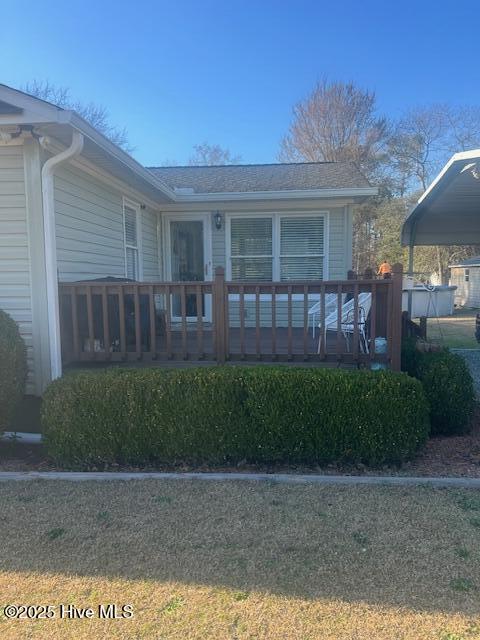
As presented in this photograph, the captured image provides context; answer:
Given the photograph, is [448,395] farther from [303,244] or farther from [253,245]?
[253,245]

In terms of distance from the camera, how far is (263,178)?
29.3 feet

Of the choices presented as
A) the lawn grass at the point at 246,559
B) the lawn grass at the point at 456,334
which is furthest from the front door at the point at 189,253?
the lawn grass at the point at 246,559

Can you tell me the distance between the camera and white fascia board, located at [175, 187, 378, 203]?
7.44 metres

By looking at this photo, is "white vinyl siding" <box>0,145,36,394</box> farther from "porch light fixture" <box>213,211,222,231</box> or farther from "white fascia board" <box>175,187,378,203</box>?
"porch light fixture" <box>213,211,222,231</box>

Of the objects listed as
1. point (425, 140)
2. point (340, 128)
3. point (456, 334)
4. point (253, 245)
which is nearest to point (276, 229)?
point (253, 245)

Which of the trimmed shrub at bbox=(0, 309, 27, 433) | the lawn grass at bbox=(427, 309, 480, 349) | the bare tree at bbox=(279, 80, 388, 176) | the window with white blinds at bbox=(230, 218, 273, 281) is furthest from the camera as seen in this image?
the bare tree at bbox=(279, 80, 388, 176)

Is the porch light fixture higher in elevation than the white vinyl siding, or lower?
higher

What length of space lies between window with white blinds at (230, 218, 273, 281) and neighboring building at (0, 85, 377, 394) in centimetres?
2

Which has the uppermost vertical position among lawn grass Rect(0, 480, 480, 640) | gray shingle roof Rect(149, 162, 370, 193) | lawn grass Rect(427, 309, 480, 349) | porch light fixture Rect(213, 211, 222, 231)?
gray shingle roof Rect(149, 162, 370, 193)

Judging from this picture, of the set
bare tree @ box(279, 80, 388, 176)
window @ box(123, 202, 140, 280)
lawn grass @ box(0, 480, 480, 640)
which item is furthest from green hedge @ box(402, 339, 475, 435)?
bare tree @ box(279, 80, 388, 176)

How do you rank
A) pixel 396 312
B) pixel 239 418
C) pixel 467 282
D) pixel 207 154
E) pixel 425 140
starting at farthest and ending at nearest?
pixel 207 154
pixel 425 140
pixel 467 282
pixel 396 312
pixel 239 418

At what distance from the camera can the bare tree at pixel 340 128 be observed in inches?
989

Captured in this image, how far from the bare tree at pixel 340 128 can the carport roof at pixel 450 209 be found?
19335 mm

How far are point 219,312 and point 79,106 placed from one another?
24.2m
